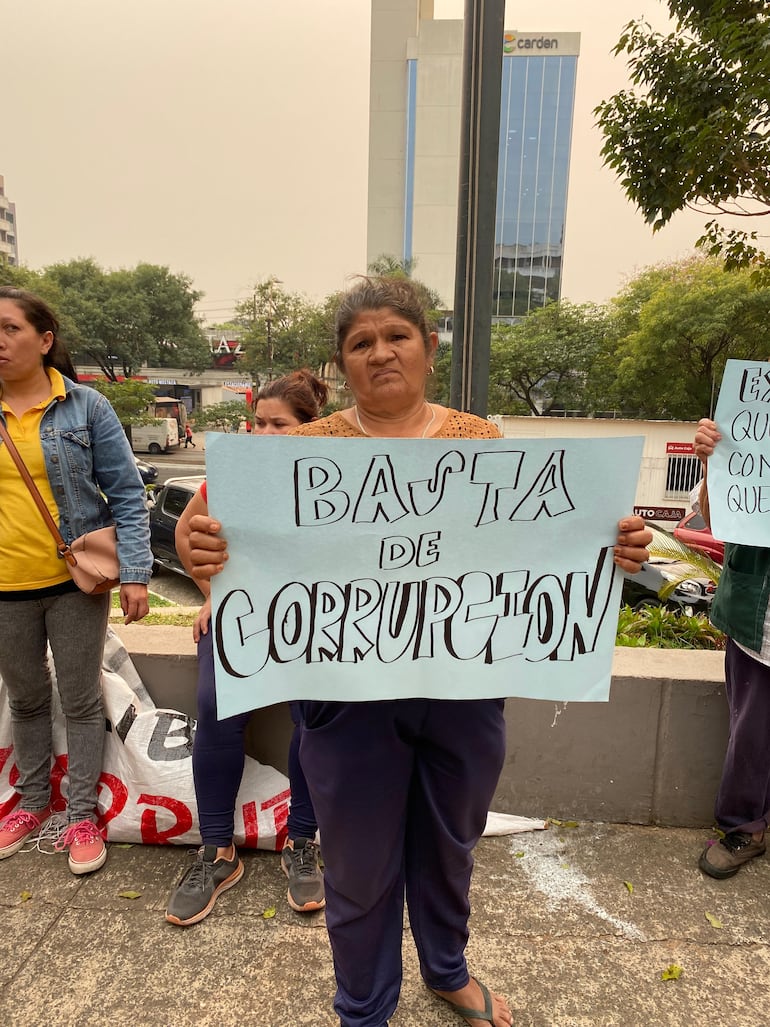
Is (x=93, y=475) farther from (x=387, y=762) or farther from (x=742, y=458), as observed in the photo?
(x=742, y=458)

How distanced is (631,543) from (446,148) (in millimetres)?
75816

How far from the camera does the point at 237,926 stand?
80.8 inches

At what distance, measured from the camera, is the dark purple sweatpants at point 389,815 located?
1.43 meters

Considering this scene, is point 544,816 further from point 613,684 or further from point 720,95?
point 720,95

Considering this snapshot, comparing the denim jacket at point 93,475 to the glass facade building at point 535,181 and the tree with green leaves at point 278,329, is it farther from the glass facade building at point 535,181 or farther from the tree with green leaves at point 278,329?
the glass facade building at point 535,181

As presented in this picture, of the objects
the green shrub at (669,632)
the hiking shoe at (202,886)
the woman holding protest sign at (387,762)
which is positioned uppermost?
the woman holding protest sign at (387,762)

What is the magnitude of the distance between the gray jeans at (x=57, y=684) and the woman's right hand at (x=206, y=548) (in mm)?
1092

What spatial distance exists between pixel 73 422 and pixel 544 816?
229cm

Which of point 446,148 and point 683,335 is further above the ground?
point 446,148

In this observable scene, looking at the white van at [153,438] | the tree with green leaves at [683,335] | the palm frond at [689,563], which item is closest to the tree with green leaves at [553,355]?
the tree with green leaves at [683,335]

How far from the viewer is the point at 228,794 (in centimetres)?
220

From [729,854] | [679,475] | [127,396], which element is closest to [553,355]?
[679,475]

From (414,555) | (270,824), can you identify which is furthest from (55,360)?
(270,824)

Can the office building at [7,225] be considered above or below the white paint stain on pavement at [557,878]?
above
